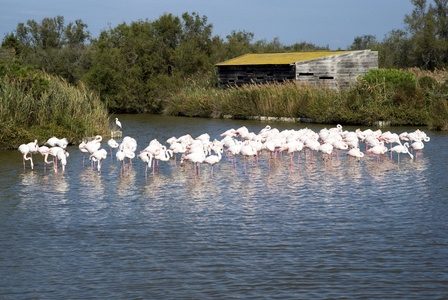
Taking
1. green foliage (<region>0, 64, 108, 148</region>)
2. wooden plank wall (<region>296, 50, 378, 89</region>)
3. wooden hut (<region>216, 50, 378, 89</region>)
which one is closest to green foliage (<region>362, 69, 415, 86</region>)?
wooden hut (<region>216, 50, 378, 89</region>)

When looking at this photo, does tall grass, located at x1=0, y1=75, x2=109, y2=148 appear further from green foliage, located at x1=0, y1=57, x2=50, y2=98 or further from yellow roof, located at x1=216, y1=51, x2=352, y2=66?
yellow roof, located at x1=216, y1=51, x2=352, y2=66

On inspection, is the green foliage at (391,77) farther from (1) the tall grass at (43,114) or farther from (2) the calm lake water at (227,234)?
(2) the calm lake water at (227,234)

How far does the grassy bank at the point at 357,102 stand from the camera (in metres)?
26.5

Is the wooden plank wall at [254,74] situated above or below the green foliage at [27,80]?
above

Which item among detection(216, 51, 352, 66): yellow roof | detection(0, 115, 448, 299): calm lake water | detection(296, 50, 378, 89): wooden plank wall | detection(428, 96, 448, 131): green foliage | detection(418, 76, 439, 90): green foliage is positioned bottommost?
detection(0, 115, 448, 299): calm lake water

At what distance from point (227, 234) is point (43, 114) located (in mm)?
13164

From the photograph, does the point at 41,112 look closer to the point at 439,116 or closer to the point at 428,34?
the point at 439,116

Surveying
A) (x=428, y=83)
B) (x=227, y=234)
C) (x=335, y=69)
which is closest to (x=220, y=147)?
(x=227, y=234)

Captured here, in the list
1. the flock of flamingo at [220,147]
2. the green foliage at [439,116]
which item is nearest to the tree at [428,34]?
the green foliage at [439,116]

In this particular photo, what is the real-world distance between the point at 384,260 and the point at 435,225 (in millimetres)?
2132

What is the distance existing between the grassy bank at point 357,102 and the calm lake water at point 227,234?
11.5 m

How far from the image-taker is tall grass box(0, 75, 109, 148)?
1923 centimetres

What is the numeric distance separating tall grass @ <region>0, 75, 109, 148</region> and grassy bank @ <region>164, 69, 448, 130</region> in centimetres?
1112

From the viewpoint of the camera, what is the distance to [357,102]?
27.8 meters
